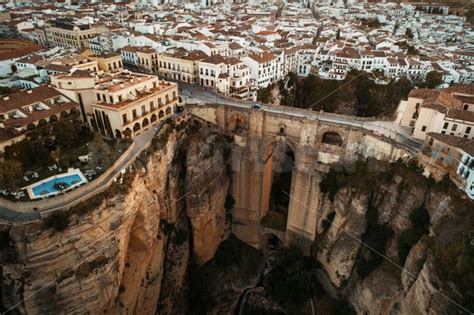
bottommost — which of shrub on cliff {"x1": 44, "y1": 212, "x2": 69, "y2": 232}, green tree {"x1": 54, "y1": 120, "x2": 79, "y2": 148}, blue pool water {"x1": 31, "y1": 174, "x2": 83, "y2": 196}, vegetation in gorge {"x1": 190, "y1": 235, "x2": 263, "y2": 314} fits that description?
vegetation in gorge {"x1": 190, "y1": 235, "x2": 263, "y2": 314}

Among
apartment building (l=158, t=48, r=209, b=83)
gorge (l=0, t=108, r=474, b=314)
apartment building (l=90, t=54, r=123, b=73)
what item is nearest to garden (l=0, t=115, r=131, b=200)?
gorge (l=0, t=108, r=474, b=314)

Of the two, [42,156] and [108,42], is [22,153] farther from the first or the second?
[108,42]

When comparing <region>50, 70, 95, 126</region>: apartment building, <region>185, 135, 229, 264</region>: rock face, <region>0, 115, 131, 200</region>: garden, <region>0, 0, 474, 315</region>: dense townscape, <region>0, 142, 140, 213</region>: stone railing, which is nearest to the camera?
<region>0, 142, 140, 213</region>: stone railing

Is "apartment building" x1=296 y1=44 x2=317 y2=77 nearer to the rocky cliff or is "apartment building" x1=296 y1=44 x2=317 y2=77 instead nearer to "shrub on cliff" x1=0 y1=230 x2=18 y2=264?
the rocky cliff

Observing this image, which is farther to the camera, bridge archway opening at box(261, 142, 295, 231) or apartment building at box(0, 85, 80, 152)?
bridge archway opening at box(261, 142, 295, 231)

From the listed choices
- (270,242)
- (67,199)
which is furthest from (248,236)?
(67,199)

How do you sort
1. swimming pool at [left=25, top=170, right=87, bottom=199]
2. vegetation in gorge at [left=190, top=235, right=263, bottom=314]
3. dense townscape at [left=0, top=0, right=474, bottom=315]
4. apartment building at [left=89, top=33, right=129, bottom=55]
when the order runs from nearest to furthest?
dense townscape at [left=0, top=0, right=474, bottom=315] < swimming pool at [left=25, top=170, right=87, bottom=199] < vegetation in gorge at [left=190, top=235, right=263, bottom=314] < apartment building at [left=89, top=33, right=129, bottom=55]
